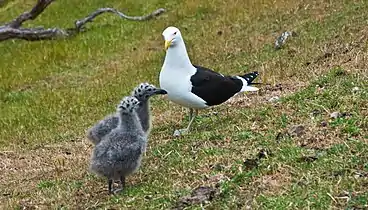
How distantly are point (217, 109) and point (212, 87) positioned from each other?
1.41 metres

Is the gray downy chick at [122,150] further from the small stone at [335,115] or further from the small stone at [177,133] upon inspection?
the small stone at [335,115]

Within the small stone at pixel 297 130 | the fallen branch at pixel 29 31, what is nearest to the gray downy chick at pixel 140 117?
the small stone at pixel 297 130

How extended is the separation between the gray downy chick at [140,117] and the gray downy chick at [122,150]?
0.75 meters

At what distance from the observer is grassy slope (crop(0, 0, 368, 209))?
674 centimetres

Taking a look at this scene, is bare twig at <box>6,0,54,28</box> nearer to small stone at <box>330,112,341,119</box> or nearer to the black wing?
the black wing

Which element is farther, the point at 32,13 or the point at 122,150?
the point at 32,13

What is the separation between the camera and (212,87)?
31.0 ft

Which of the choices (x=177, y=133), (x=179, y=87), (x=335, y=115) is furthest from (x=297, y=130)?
(x=177, y=133)

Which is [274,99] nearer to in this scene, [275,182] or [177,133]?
[177,133]

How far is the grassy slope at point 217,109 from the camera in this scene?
6738 millimetres

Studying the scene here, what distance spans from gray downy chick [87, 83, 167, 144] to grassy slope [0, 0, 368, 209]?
16.9 inches

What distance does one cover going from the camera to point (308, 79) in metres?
11.2

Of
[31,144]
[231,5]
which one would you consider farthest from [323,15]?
[31,144]

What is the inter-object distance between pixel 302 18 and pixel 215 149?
406 inches
